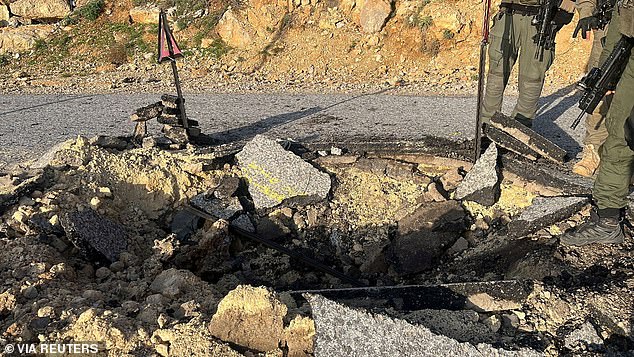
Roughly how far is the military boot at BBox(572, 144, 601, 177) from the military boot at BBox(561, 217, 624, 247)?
990 mm

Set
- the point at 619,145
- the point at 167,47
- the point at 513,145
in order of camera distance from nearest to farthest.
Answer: the point at 619,145, the point at 513,145, the point at 167,47

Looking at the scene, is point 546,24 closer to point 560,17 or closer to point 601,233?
point 560,17

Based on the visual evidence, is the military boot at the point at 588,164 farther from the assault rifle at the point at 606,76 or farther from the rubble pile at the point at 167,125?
the rubble pile at the point at 167,125

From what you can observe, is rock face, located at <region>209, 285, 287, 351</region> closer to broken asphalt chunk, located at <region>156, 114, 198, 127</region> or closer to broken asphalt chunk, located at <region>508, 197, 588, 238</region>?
broken asphalt chunk, located at <region>508, 197, 588, 238</region>

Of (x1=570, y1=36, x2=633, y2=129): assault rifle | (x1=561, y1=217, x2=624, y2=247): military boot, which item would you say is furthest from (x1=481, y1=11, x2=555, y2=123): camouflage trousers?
(x1=561, y1=217, x2=624, y2=247): military boot

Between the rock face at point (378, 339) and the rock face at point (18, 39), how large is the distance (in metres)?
11.1

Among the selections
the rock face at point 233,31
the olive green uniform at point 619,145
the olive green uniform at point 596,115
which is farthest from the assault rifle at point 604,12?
the rock face at point 233,31

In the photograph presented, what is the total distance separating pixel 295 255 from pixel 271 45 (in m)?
6.71

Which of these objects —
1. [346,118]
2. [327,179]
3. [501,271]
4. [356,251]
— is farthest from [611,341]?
[346,118]

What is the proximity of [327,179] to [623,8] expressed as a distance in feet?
9.00

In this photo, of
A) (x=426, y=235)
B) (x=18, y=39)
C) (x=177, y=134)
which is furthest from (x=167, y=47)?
(x=18, y=39)

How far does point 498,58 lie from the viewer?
17.3ft

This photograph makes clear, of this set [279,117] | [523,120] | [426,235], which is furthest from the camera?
[279,117]

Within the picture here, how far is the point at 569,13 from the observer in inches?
194
